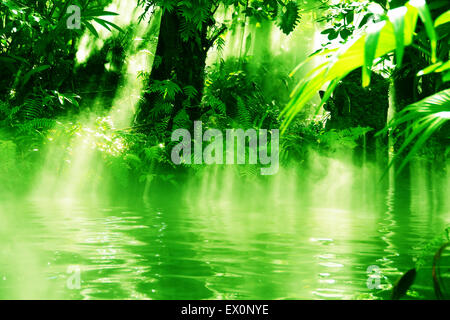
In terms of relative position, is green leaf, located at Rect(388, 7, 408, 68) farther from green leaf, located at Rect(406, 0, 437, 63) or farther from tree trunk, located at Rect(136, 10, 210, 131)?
tree trunk, located at Rect(136, 10, 210, 131)

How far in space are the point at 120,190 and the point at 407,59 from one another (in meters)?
3.77

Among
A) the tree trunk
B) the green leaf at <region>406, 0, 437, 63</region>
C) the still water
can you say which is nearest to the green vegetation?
the tree trunk

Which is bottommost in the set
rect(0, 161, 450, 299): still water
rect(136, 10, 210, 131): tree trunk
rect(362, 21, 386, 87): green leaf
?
rect(0, 161, 450, 299): still water

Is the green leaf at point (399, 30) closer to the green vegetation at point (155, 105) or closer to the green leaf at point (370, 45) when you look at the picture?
the green leaf at point (370, 45)

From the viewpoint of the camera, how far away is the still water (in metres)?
2.35

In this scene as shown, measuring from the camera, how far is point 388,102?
9.03m

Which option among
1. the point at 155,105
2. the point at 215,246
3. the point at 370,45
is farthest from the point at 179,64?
the point at 370,45

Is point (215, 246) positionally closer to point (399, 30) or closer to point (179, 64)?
point (399, 30)

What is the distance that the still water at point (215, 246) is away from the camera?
235cm

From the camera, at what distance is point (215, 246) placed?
324 centimetres

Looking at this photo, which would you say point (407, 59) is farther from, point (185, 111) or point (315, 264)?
point (315, 264)

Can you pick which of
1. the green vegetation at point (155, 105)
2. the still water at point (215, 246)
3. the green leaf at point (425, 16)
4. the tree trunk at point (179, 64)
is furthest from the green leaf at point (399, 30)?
the tree trunk at point (179, 64)

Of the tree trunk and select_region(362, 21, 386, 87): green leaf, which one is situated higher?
the tree trunk

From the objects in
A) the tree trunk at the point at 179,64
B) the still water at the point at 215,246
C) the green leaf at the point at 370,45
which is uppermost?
the tree trunk at the point at 179,64
